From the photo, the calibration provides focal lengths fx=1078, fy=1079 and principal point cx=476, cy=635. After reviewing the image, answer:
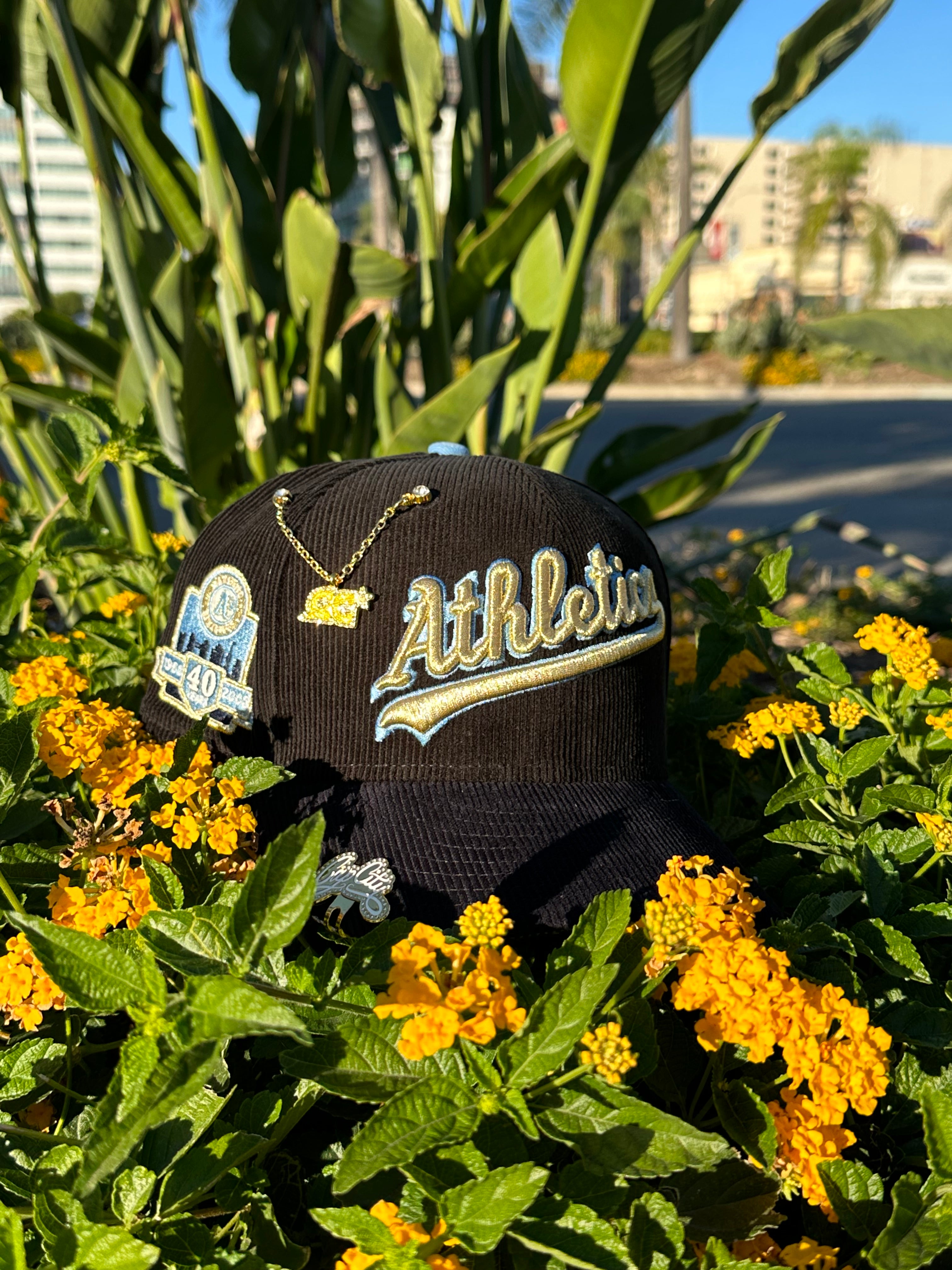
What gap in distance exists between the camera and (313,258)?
7.38 ft

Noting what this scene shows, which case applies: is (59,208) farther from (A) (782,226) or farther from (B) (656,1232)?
(B) (656,1232)

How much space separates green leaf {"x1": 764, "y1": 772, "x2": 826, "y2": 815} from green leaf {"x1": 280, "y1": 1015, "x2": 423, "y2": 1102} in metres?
0.49

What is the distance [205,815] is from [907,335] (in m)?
1.14

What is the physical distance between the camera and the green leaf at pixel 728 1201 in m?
0.80

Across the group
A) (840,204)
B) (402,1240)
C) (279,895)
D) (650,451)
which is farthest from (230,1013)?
(840,204)

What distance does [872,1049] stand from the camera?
0.80 meters

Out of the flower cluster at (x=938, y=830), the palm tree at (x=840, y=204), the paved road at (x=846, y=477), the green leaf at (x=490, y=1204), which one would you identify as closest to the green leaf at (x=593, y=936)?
the green leaf at (x=490, y=1204)

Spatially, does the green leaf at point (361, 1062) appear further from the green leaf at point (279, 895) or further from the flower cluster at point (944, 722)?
the flower cluster at point (944, 722)

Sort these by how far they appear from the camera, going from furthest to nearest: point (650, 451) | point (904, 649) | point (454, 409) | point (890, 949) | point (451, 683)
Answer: point (650, 451), point (454, 409), point (904, 649), point (451, 683), point (890, 949)

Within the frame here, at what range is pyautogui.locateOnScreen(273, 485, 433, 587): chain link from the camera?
3.72 feet

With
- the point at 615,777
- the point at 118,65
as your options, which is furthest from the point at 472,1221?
the point at 118,65

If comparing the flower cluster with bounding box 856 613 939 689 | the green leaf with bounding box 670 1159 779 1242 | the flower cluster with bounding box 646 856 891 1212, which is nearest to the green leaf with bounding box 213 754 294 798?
the flower cluster with bounding box 646 856 891 1212

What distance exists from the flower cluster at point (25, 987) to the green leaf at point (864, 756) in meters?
0.79

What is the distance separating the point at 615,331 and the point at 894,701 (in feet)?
59.0
